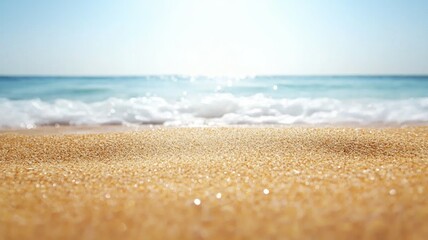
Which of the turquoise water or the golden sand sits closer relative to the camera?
the golden sand

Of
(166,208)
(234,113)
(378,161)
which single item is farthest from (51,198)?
(234,113)

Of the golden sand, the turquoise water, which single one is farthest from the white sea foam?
the turquoise water

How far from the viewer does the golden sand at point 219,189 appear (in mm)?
3018

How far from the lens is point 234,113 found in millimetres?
17234

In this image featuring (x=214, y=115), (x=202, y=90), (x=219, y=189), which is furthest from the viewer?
(x=202, y=90)

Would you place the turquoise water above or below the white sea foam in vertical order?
above

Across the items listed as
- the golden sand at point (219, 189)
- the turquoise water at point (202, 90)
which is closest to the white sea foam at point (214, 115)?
the golden sand at point (219, 189)

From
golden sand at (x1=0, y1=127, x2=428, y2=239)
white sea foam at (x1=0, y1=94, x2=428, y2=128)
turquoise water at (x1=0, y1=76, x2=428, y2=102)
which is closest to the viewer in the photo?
golden sand at (x1=0, y1=127, x2=428, y2=239)

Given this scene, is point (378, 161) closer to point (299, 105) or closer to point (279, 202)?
point (279, 202)

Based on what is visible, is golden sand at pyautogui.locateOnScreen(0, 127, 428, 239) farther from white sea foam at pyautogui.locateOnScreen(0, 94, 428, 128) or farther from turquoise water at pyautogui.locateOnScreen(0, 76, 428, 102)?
turquoise water at pyautogui.locateOnScreen(0, 76, 428, 102)

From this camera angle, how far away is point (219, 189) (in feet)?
13.9

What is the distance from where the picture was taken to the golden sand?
3.02 metres

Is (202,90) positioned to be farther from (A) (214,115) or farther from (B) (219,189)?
(B) (219,189)

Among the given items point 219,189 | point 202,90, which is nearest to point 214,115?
point 219,189
